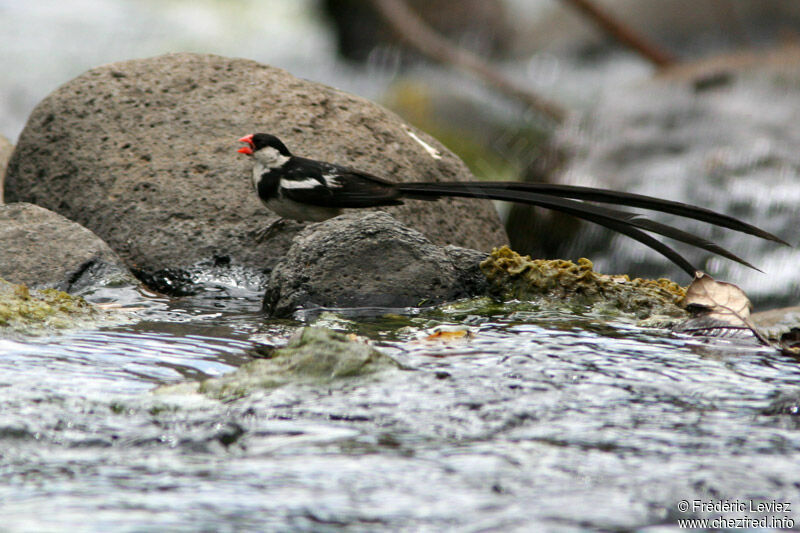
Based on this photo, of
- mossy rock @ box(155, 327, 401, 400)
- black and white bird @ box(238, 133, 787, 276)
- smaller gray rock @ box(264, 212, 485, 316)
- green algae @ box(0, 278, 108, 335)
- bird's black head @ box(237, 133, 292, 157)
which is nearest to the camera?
mossy rock @ box(155, 327, 401, 400)

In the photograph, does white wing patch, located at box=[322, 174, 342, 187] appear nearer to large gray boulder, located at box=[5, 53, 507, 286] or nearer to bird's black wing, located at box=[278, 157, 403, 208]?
bird's black wing, located at box=[278, 157, 403, 208]

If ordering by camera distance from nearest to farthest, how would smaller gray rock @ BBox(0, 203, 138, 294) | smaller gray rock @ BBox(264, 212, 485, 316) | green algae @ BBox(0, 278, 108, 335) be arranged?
green algae @ BBox(0, 278, 108, 335) < smaller gray rock @ BBox(264, 212, 485, 316) < smaller gray rock @ BBox(0, 203, 138, 294)

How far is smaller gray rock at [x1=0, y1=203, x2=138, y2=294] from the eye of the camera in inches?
183

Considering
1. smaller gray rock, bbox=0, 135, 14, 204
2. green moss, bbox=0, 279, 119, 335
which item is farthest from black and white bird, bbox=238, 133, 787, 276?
smaller gray rock, bbox=0, 135, 14, 204

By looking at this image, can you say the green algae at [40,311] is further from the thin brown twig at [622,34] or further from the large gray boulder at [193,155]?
A: the thin brown twig at [622,34]

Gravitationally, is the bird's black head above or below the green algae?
above

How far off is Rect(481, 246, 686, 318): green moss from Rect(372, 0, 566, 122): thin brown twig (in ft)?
25.5

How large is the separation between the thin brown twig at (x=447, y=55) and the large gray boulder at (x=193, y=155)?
6.48m

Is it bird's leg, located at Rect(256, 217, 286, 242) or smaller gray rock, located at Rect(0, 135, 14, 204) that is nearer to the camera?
bird's leg, located at Rect(256, 217, 286, 242)

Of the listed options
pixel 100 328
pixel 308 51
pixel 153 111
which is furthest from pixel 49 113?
pixel 308 51

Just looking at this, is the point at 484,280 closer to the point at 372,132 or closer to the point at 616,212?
the point at 616,212

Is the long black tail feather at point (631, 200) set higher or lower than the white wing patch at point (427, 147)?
lower

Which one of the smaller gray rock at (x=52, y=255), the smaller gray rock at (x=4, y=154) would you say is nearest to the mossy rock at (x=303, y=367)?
the smaller gray rock at (x=52, y=255)

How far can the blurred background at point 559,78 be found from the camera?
7848 millimetres
